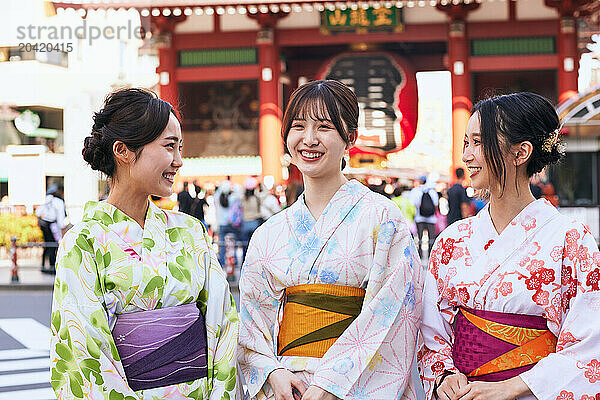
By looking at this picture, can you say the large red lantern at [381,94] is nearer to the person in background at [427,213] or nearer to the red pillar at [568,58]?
the red pillar at [568,58]

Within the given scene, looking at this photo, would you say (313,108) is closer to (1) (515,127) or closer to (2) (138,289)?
(1) (515,127)

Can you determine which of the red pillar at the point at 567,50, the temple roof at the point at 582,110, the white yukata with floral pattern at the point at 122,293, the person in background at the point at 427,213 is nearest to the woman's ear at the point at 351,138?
the white yukata with floral pattern at the point at 122,293

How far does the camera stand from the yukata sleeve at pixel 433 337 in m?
2.63

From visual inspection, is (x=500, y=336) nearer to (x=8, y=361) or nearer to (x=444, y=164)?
(x=8, y=361)

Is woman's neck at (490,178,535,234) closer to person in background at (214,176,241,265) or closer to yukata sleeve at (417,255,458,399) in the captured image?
yukata sleeve at (417,255,458,399)

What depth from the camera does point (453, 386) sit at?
2.52m

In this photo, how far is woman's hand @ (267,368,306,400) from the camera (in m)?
2.60

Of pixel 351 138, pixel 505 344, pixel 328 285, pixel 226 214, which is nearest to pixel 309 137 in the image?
pixel 351 138

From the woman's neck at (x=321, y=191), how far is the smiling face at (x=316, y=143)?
0.18ft

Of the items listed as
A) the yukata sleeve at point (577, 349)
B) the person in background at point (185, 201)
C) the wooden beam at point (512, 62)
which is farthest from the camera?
the wooden beam at point (512, 62)

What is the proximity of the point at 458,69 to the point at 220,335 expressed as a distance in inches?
585

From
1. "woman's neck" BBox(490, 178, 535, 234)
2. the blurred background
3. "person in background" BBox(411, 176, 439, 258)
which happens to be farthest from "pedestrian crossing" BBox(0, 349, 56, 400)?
"person in background" BBox(411, 176, 439, 258)

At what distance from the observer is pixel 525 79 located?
20.3m

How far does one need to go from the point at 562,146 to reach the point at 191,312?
1432 mm
